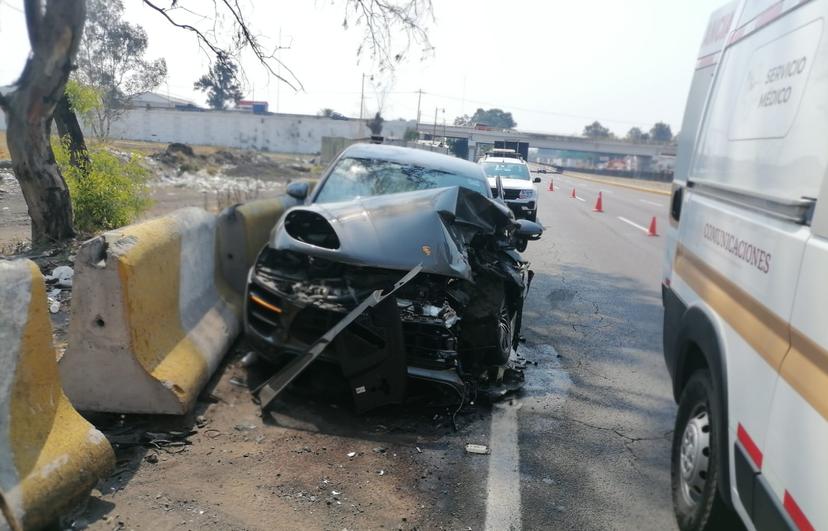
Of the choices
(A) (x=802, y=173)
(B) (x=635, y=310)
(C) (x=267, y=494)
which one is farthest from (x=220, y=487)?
Result: (B) (x=635, y=310)

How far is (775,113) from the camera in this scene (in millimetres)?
2648

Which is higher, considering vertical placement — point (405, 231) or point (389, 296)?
point (405, 231)

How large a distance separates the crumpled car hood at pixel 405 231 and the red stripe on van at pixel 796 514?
2951 mm

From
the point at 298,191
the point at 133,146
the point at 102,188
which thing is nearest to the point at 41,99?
the point at 102,188

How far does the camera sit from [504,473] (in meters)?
3.80

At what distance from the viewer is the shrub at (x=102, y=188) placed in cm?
904

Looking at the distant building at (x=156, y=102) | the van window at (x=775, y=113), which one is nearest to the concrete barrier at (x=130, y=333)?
the van window at (x=775, y=113)

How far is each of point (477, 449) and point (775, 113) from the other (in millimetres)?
2554

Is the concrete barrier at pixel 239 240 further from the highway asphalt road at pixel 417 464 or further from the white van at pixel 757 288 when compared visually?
the white van at pixel 757 288

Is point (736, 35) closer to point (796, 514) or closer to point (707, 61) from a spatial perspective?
point (707, 61)

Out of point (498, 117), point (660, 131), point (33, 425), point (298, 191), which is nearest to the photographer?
point (33, 425)

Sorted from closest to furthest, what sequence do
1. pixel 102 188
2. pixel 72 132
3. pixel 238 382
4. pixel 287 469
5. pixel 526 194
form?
pixel 287 469 → pixel 238 382 → pixel 102 188 → pixel 72 132 → pixel 526 194

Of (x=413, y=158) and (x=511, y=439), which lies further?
(x=413, y=158)

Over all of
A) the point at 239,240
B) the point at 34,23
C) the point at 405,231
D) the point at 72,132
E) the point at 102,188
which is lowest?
the point at 239,240
